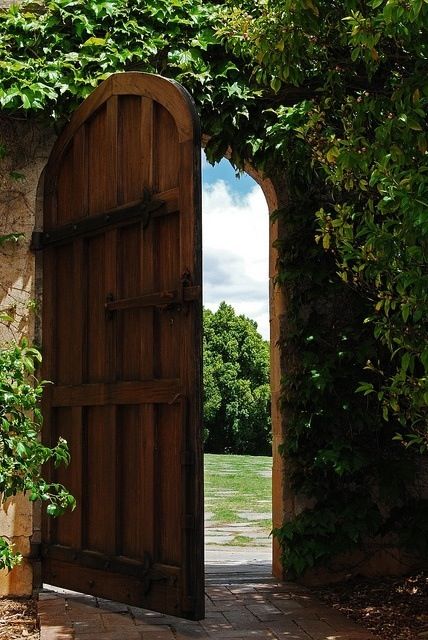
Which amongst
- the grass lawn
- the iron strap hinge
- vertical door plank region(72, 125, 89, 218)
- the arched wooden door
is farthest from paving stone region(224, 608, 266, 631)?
the grass lawn

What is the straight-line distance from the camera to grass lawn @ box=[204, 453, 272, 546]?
9.89 m

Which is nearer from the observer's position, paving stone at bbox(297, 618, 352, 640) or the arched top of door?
paving stone at bbox(297, 618, 352, 640)

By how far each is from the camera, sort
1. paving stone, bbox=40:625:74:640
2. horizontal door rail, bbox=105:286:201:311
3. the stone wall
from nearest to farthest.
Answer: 1. paving stone, bbox=40:625:74:640
2. horizontal door rail, bbox=105:286:201:311
3. the stone wall

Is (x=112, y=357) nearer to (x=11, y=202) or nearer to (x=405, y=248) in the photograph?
(x=11, y=202)

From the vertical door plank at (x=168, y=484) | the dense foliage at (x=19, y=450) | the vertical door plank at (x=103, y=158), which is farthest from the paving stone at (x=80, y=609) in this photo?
the vertical door plank at (x=103, y=158)

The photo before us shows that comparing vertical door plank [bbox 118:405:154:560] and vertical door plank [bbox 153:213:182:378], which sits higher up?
vertical door plank [bbox 153:213:182:378]

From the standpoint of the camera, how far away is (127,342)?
214 inches

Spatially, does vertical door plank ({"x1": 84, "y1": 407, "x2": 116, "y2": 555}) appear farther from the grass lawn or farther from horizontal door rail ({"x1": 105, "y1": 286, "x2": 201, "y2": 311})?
the grass lawn

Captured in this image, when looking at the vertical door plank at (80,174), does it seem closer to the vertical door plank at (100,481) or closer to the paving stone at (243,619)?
the vertical door plank at (100,481)

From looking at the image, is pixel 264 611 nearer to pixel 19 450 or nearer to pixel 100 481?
pixel 100 481

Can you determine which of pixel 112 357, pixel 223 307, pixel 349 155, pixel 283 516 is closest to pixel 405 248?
pixel 349 155

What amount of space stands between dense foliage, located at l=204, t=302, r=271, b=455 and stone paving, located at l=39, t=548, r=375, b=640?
22654mm

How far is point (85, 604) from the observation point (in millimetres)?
5484

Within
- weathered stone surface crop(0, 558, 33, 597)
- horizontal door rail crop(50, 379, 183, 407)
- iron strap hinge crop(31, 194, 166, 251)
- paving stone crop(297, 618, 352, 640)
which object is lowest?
paving stone crop(297, 618, 352, 640)
